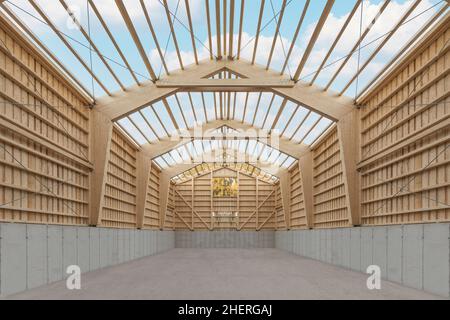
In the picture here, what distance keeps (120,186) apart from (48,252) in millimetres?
15525

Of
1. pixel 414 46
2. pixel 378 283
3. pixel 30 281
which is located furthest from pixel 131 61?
pixel 378 283

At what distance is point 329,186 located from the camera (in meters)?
35.1

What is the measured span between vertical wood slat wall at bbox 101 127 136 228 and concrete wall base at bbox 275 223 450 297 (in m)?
15.4

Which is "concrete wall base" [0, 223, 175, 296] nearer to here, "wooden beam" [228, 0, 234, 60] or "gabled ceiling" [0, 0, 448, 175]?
"gabled ceiling" [0, 0, 448, 175]

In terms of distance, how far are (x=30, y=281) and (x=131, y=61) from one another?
12445 mm

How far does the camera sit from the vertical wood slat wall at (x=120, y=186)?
31.7 metres

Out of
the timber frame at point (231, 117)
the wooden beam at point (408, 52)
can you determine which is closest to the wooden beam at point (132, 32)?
the timber frame at point (231, 117)

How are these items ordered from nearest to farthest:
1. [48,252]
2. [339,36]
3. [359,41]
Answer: [48,252] → [359,41] → [339,36]

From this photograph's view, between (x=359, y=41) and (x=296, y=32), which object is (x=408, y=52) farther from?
(x=296, y=32)

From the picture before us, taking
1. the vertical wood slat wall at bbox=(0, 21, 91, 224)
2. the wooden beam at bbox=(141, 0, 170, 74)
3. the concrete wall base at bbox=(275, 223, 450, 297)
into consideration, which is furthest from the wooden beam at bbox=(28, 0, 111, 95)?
the concrete wall base at bbox=(275, 223, 450, 297)

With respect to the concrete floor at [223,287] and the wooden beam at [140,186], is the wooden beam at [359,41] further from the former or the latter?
the wooden beam at [140,186]

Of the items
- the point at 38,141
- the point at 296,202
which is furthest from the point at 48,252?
the point at 296,202

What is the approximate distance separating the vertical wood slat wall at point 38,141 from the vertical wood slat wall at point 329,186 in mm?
→ 16811
